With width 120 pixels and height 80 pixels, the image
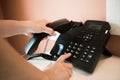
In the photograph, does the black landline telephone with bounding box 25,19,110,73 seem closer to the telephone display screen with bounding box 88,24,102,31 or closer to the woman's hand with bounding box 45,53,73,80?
the telephone display screen with bounding box 88,24,102,31

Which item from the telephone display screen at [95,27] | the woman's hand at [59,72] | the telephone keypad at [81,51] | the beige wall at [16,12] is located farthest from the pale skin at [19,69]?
the beige wall at [16,12]

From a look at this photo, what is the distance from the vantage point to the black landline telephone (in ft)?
2.18

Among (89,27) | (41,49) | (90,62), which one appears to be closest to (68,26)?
(89,27)

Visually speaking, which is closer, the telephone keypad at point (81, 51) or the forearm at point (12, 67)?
the forearm at point (12, 67)

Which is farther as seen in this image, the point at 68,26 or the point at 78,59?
the point at 68,26

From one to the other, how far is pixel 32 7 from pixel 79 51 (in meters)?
0.50

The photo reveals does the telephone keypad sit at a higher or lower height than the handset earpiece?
lower

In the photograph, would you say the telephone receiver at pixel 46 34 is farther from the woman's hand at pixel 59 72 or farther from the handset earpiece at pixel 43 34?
the woman's hand at pixel 59 72

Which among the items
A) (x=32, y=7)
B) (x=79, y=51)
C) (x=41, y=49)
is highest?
(x=32, y=7)

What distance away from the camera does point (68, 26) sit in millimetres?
788

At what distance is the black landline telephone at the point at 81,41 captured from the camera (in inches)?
26.2

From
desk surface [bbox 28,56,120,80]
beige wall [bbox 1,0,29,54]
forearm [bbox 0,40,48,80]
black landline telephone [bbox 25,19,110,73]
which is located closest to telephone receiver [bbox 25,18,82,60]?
black landline telephone [bbox 25,19,110,73]

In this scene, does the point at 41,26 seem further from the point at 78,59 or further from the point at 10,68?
the point at 10,68

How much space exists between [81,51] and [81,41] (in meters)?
0.05
